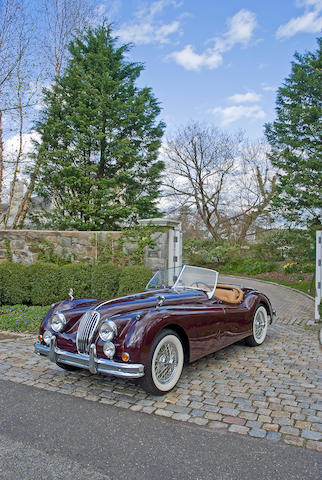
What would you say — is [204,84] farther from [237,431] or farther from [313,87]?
[237,431]

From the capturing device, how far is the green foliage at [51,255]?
29.1 feet

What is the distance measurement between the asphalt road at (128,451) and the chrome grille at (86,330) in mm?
553

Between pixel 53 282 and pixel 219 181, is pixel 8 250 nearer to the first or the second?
pixel 53 282

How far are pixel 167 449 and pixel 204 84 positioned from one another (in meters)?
9.20

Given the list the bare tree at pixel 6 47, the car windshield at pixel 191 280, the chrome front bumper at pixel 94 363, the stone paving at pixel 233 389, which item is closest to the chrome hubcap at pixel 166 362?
the stone paving at pixel 233 389

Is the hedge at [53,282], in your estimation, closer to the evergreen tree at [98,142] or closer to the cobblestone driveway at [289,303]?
the cobblestone driveway at [289,303]

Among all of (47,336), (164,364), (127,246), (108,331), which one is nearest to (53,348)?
(47,336)

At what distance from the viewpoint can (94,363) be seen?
3160mm

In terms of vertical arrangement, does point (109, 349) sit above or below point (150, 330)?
below

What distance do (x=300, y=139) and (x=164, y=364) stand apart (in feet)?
42.1

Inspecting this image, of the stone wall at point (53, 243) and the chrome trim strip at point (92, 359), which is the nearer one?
the chrome trim strip at point (92, 359)

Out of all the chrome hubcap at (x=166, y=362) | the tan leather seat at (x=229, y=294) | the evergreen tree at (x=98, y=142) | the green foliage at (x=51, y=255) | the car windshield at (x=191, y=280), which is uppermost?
the evergreen tree at (x=98, y=142)

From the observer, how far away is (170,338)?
135 inches

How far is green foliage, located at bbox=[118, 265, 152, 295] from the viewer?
702cm
